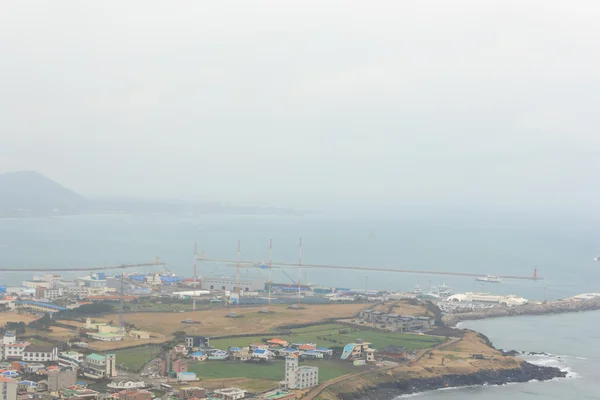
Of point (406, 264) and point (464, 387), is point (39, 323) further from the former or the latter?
point (406, 264)

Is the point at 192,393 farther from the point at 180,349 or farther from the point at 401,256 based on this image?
the point at 401,256

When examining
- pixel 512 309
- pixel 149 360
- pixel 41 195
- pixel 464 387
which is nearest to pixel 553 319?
pixel 512 309

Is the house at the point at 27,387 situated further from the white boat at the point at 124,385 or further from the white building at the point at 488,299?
the white building at the point at 488,299

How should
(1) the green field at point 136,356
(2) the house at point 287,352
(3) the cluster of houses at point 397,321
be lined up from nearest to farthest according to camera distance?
(1) the green field at point 136,356
(2) the house at point 287,352
(3) the cluster of houses at point 397,321

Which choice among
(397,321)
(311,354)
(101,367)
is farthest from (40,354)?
(397,321)

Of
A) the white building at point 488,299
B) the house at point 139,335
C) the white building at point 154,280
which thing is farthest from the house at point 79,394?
the white building at point 488,299

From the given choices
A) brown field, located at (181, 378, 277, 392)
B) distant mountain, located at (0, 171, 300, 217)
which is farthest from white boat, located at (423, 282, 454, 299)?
distant mountain, located at (0, 171, 300, 217)
